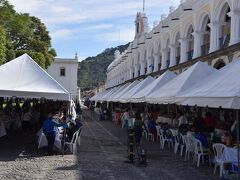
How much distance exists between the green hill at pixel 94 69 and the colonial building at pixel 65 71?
75317mm

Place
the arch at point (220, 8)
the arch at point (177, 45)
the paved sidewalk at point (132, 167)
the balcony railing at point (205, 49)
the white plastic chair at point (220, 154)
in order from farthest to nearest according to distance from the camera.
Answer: the arch at point (177, 45), the balcony railing at point (205, 49), the arch at point (220, 8), the paved sidewalk at point (132, 167), the white plastic chair at point (220, 154)

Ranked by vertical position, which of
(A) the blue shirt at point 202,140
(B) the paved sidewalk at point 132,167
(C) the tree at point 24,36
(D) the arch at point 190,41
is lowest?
(B) the paved sidewalk at point 132,167

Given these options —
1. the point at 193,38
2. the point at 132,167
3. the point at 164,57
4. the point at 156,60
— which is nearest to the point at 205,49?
the point at 193,38

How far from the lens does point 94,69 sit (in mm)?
165750

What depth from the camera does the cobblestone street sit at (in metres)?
11.3

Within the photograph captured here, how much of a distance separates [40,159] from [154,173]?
3792mm

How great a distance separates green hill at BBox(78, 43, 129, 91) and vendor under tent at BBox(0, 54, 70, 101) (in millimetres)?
136831

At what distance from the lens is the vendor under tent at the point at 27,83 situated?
573 inches

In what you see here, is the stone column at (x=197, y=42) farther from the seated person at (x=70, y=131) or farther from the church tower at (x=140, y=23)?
the church tower at (x=140, y=23)

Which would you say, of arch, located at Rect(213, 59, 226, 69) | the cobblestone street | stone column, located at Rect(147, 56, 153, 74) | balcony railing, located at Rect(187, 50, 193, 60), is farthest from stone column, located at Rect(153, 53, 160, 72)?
the cobblestone street

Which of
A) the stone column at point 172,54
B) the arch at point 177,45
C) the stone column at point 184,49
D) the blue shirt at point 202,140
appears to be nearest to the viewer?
the blue shirt at point 202,140

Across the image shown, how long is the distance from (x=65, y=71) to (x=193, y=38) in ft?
159

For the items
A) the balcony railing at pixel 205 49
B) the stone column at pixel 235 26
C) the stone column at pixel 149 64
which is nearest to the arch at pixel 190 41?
the balcony railing at pixel 205 49

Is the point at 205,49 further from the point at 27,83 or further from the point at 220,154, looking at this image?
the point at 220,154
